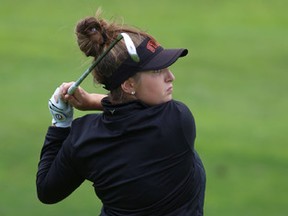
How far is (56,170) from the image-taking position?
11.4 ft

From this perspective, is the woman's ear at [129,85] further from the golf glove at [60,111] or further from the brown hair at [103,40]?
the golf glove at [60,111]

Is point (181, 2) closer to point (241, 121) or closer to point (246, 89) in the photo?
point (246, 89)

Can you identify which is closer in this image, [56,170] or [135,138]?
[135,138]

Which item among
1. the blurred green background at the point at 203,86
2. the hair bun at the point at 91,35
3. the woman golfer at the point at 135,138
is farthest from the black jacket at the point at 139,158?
the blurred green background at the point at 203,86

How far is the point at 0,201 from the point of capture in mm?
6625

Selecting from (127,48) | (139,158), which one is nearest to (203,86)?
(139,158)

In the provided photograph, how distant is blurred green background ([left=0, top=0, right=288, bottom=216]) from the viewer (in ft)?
22.5

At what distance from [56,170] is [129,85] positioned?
500 millimetres

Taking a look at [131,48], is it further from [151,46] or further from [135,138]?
[135,138]

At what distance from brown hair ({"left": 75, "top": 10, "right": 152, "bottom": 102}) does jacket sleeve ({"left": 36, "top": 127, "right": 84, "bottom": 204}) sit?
0.31m

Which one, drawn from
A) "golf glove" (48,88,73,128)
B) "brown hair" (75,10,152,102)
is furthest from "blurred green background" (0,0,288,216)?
"brown hair" (75,10,152,102)

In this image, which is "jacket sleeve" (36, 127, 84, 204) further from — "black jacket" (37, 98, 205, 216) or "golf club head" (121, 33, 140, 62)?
"golf club head" (121, 33, 140, 62)

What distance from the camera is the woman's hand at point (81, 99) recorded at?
3551 mm

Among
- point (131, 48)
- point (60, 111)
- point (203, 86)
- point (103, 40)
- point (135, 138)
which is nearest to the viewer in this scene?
point (131, 48)
